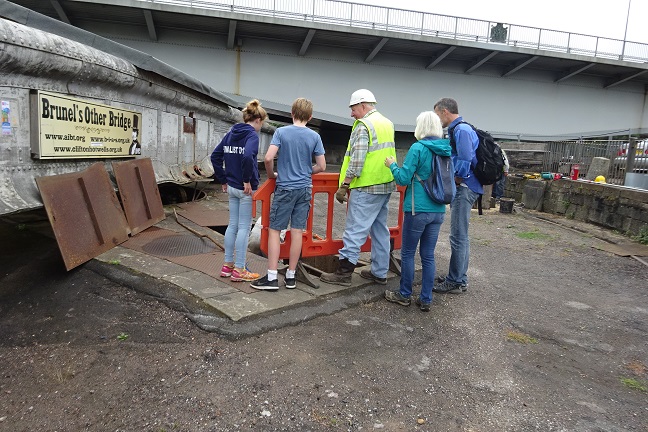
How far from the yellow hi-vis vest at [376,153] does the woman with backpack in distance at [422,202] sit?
11 cm

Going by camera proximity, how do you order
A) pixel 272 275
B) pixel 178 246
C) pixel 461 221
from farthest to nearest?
1. pixel 178 246
2. pixel 461 221
3. pixel 272 275

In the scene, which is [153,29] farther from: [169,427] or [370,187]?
[169,427]

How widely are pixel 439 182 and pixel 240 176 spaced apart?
192 centimetres

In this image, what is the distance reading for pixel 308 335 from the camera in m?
3.56

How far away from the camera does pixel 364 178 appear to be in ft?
14.5

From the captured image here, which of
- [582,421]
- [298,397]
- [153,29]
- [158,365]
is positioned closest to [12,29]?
[158,365]

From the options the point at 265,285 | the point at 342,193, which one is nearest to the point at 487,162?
the point at 342,193

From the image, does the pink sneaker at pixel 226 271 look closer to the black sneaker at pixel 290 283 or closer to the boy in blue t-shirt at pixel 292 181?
the boy in blue t-shirt at pixel 292 181

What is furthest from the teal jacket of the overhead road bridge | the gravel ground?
the overhead road bridge

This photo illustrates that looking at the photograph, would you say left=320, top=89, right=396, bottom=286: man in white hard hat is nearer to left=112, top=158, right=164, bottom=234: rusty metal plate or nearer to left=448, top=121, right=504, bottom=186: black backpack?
left=448, top=121, right=504, bottom=186: black backpack

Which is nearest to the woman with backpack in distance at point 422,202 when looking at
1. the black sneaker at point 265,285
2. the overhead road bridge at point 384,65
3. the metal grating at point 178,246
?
the black sneaker at point 265,285

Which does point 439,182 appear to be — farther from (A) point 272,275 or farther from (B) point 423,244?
(A) point 272,275

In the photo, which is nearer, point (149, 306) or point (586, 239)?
point (149, 306)

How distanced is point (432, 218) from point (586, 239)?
6268 mm
